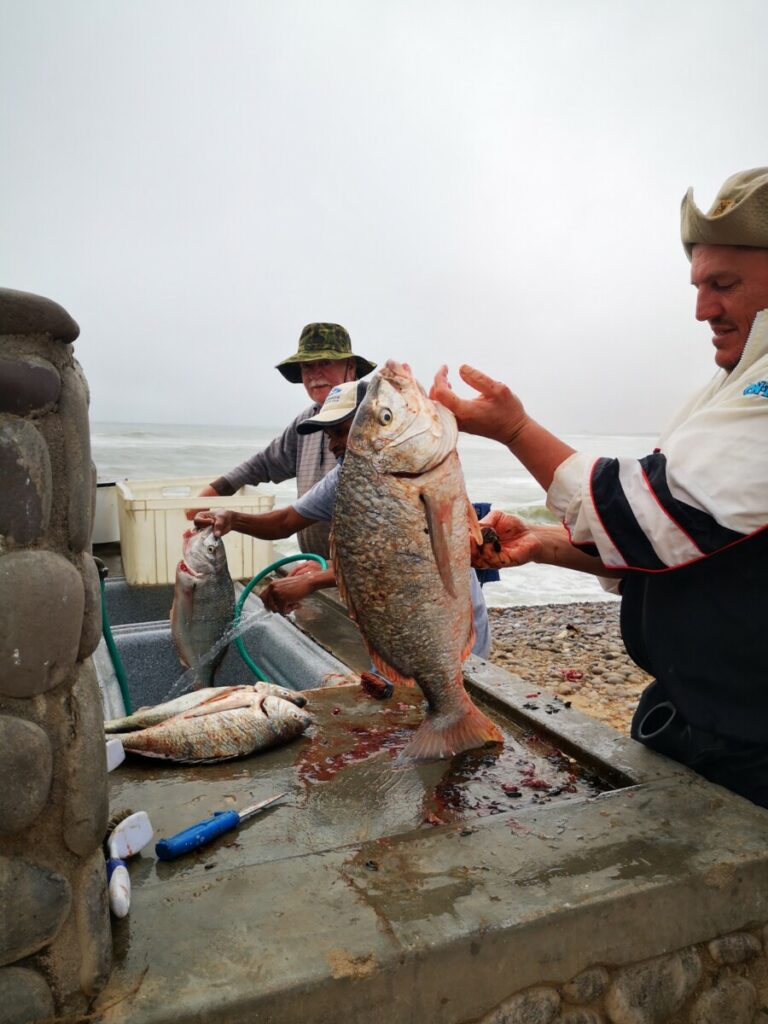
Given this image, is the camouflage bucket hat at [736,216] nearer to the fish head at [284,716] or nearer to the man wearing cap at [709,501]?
the man wearing cap at [709,501]

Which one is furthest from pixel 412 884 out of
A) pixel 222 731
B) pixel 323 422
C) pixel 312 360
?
pixel 312 360

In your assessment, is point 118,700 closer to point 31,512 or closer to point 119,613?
point 119,613

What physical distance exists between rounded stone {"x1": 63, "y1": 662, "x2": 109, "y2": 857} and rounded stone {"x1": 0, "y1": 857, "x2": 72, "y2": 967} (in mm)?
82

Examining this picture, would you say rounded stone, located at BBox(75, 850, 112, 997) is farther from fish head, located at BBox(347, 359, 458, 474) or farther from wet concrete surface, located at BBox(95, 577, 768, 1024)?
fish head, located at BBox(347, 359, 458, 474)

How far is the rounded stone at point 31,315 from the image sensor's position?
1390 millimetres

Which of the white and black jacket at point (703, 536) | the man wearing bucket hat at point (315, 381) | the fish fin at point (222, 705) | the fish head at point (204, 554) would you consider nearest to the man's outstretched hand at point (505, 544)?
the white and black jacket at point (703, 536)

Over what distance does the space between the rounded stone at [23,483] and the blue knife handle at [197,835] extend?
1297 millimetres

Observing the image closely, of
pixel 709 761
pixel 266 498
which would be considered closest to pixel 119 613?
pixel 266 498

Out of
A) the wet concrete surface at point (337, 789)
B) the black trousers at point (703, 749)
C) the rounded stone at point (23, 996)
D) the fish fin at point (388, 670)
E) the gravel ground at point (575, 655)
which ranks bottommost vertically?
the gravel ground at point (575, 655)

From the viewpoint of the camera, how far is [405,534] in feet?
8.53

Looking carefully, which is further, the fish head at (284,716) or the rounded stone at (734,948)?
the fish head at (284,716)

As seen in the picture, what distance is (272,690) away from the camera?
3.42 meters

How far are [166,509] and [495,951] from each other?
5.39m

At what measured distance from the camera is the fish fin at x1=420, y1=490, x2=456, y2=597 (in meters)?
2.57
